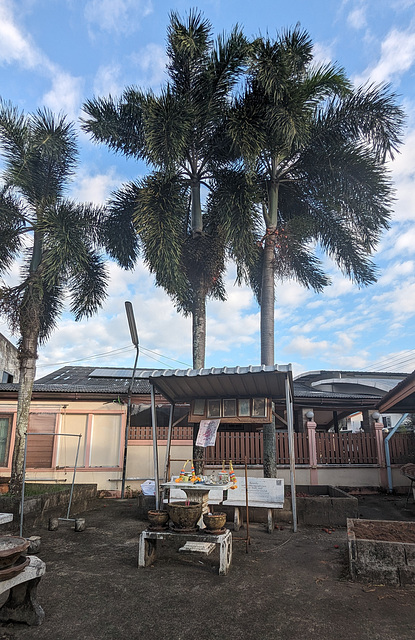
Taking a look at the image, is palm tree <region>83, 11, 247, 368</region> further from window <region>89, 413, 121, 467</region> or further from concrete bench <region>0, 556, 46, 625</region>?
concrete bench <region>0, 556, 46, 625</region>

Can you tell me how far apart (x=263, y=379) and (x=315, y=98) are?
371 inches

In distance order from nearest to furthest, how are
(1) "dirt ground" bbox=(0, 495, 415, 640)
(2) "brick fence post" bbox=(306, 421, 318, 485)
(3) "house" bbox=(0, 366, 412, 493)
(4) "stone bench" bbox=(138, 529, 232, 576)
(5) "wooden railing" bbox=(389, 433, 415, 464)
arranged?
(1) "dirt ground" bbox=(0, 495, 415, 640) < (4) "stone bench" bbox=(138, 529, 232, 576) < (2) "brick fence post" bbox=(306, 421, 318, 485) < (5) "wooden railing" bbox=(389, 433, 415, 464) < (3) "house" bbox=(0, 366, 412, 493)

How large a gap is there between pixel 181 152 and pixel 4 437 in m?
10.9

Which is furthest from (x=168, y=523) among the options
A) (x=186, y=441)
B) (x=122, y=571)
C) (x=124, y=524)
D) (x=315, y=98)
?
(x=315, y=98)

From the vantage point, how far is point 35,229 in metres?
11.1

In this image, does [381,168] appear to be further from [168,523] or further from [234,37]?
[168,523]

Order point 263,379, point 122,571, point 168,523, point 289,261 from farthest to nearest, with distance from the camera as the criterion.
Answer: point 289,261 → point 263,379 → point 168,523 → point 122,571

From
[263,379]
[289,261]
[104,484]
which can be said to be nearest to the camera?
[263,379]

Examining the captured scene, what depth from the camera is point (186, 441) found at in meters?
13.9

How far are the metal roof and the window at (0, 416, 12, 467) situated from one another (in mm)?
7126

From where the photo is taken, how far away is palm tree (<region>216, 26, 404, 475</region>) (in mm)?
12117

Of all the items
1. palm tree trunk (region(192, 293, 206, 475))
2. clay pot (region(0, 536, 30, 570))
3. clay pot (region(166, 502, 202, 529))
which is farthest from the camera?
palm tree trunk (region(192, 293, 206, 475))

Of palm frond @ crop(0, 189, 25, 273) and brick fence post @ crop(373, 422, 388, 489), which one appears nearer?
palm frond @ crop(0, 189, 25, 273)

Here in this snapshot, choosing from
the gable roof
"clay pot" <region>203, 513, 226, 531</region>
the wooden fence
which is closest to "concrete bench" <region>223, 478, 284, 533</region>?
"clay pot" <region>203, 513, 226, 531</region>
